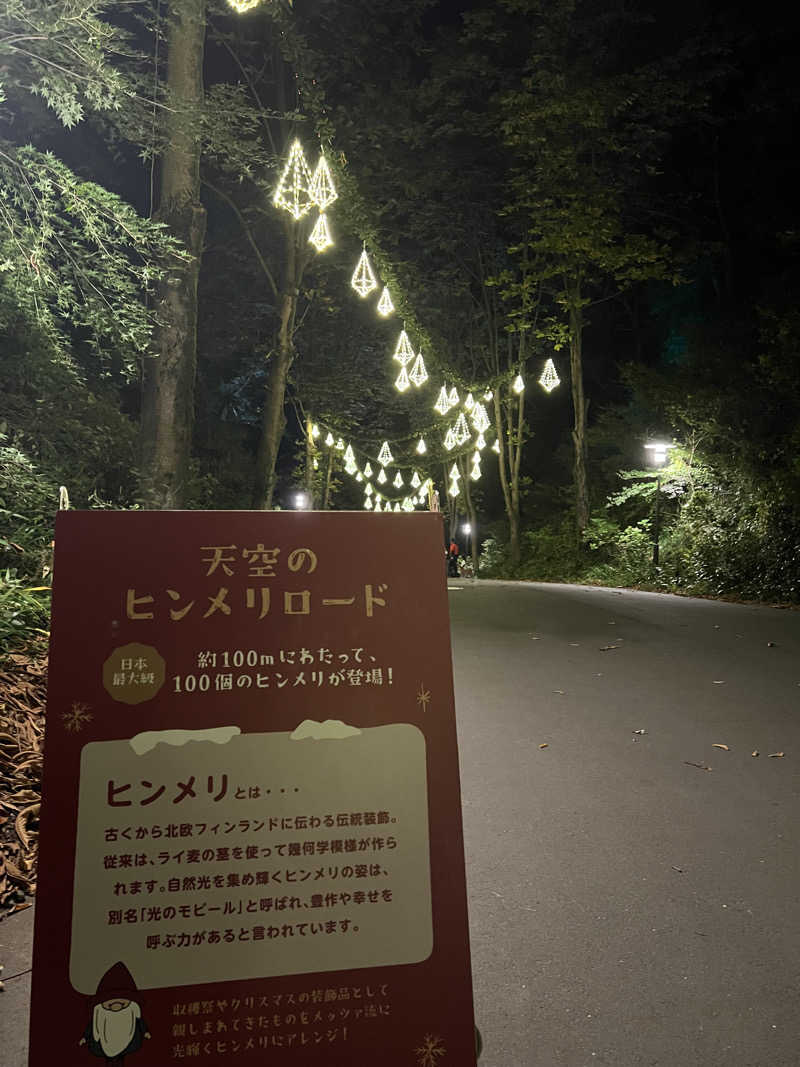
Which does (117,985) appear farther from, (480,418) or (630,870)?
(480,418)

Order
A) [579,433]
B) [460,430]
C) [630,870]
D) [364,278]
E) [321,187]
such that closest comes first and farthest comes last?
[630,870]
[321,187]
[364,278]
[460,430]
[579,433]

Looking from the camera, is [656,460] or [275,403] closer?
[275,403]

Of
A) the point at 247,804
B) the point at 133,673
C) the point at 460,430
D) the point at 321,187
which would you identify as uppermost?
the point at 321,187

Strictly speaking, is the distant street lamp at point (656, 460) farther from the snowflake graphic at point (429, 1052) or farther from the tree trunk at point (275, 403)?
the snowflake graphic at point (429, 1052)

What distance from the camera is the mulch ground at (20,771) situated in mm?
3377

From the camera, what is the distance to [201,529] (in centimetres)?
198

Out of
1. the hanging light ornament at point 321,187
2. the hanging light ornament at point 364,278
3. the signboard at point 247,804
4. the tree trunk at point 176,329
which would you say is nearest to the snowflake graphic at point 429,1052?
the signboard at point 247,804

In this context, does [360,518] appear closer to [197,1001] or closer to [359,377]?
[197,1001]

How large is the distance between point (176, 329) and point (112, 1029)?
22.7 feet

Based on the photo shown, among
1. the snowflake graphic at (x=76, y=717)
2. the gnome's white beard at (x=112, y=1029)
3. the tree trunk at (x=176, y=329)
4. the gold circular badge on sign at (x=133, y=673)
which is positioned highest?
the tree trunk at (x=176, y=329)

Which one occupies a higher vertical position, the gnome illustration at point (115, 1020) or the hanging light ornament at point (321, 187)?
the hanging light ornament at point (321, 187)

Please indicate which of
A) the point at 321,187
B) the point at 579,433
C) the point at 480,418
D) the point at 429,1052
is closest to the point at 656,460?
the point at 480,418

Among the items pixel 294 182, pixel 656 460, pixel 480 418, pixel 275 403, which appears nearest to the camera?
pixel 294 182

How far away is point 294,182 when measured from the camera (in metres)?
7.88
